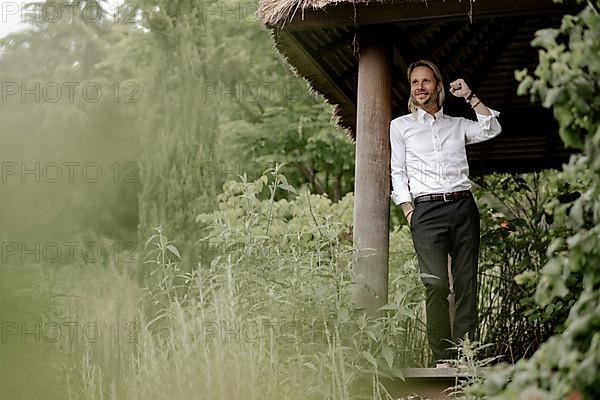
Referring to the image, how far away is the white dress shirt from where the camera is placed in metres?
5.24

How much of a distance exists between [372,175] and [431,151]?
0.34 meters

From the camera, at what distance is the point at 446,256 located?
520cm

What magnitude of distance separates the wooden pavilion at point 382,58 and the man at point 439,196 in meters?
0.16

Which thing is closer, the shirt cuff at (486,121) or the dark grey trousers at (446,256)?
the dark grey trousers at (446,256)

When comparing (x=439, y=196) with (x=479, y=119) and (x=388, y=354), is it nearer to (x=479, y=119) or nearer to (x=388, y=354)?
(x=479, y=119)

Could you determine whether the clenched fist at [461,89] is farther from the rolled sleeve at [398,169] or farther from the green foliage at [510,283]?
the green foliage at [510,283]

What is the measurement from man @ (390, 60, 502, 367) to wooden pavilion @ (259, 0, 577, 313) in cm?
16

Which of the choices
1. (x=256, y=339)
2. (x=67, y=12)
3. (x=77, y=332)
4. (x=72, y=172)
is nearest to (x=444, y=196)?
(x=256, y=339)

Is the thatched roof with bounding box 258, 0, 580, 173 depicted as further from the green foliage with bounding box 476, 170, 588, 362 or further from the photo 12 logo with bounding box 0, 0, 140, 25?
the photo 12 logo with bounding box 0, 0, 140, 25

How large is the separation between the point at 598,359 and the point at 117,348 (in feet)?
10.8

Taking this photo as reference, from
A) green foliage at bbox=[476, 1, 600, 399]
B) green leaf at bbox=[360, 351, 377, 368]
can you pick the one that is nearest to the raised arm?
green leaf at bbox=[360, 351, 377, 368]

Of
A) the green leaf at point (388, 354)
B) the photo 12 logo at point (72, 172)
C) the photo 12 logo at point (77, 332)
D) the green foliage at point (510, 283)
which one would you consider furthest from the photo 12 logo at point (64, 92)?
the green leaf at point (388, 354)

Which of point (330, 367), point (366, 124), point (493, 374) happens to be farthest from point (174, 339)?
point (493, 374)

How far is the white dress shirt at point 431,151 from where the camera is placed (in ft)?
17.2
